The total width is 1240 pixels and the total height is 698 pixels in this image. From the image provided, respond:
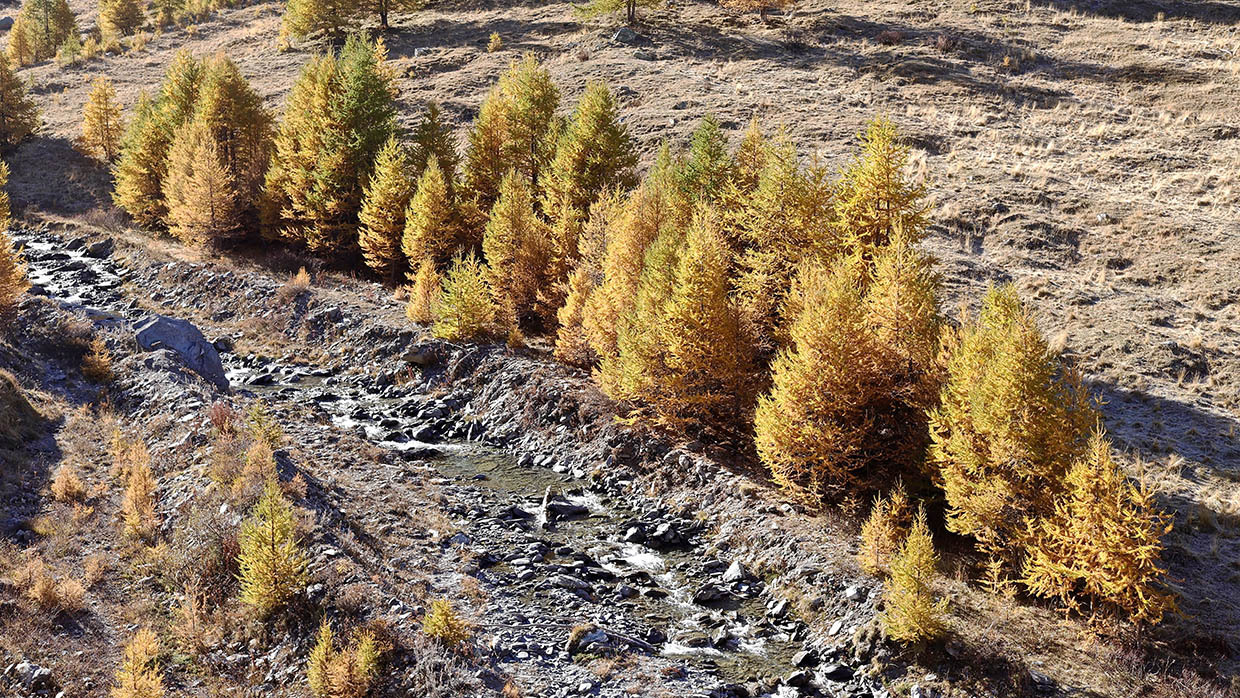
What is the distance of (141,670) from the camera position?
17.0 metres

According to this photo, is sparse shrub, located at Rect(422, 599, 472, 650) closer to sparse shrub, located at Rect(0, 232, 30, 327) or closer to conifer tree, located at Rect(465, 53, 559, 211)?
sparse shrub, located at Rect(0, 232, 30, 327)

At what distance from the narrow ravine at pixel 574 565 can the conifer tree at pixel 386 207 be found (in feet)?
38.9

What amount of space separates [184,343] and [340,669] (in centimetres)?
2475

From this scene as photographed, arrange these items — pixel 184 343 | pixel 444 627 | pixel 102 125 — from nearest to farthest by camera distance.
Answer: pixel 444 627
pixel 184 343
pixel 102 125

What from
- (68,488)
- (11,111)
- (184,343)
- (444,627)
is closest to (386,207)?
(184,343)

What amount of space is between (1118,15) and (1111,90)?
22.9 m

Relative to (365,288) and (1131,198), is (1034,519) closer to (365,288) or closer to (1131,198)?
(1131,198)

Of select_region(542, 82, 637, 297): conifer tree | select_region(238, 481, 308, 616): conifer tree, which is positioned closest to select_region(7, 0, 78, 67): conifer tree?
select_region(542, 82, 637, 297): conifer tree

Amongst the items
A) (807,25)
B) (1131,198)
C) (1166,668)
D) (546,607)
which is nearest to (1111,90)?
(1131,198)

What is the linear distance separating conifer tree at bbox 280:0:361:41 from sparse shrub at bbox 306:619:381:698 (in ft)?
276

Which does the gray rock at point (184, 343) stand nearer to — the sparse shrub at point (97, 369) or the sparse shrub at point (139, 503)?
the sparse shrub at point (97, 369)

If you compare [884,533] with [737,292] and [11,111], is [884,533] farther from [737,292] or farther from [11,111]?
[11,111]

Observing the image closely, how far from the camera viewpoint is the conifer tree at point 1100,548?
738 inches

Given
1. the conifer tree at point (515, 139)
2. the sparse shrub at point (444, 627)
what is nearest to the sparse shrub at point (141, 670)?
the sparse shrub at point (444, 627)
